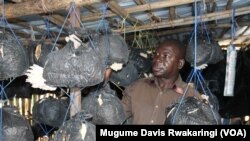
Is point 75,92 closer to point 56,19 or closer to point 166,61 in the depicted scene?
point 166,61

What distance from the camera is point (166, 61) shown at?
2.93 meters

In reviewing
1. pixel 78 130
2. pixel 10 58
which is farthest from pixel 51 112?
pixel 78 130

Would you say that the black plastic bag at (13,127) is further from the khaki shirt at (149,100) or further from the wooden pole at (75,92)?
the khaki shirt at (149,100)

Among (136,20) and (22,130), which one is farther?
(136,20)

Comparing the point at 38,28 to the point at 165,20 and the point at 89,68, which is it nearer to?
the point at 165,20

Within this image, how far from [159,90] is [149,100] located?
5.2 inches

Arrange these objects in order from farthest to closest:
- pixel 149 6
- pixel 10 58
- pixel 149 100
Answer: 1. pixel 149 100
2. pixel 149 6
3. pixel 10 58

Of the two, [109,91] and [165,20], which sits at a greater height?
[165,20]

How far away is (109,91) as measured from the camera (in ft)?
8.36

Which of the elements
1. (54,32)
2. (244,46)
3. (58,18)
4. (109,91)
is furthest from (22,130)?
(244,46)

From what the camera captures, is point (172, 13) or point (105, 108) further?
point (172, 13)

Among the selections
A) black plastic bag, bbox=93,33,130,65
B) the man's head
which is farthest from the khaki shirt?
black plastic bag, bbox=93,33,130,65

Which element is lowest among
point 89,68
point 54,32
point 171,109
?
point 171,109

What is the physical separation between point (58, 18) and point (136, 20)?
2.73 ft
